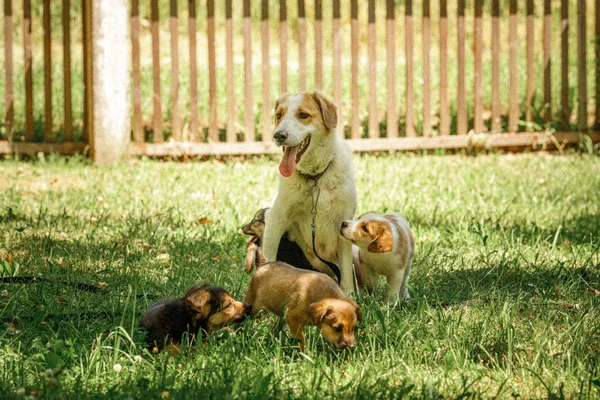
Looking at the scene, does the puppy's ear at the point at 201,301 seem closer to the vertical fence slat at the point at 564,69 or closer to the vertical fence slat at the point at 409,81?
the vertical fence slat at the point at 409,81

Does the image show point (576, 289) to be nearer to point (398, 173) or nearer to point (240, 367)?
point (240, 367)

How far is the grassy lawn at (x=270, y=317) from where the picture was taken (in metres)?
3.34

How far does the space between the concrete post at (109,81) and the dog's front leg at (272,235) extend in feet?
15.6

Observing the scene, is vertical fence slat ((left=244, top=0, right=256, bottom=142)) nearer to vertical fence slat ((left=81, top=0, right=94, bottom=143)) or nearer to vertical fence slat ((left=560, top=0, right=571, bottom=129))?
vertical fence slat ((left=81, top=0, right=94, bottom=143))

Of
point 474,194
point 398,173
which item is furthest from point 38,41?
point 474,194

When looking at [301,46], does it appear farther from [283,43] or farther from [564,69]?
[564,69]

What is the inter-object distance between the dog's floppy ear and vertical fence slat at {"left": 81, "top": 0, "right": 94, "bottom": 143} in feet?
16.3


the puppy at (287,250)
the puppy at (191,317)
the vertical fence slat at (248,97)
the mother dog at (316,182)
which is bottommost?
the puppy at (191,317)

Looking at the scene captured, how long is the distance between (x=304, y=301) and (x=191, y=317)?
1.64ft

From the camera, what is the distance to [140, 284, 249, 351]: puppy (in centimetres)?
369

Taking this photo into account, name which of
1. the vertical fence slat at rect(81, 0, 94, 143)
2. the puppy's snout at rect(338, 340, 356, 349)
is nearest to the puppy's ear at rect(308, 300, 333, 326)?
the puppy's snout at rect(338, 340, 356, 349)

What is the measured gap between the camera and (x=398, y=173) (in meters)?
8.75

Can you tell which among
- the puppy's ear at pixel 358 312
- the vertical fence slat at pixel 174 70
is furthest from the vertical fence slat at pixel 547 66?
the puppy's ear at pixel 358 312

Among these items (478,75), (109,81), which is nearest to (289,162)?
(109,81)
